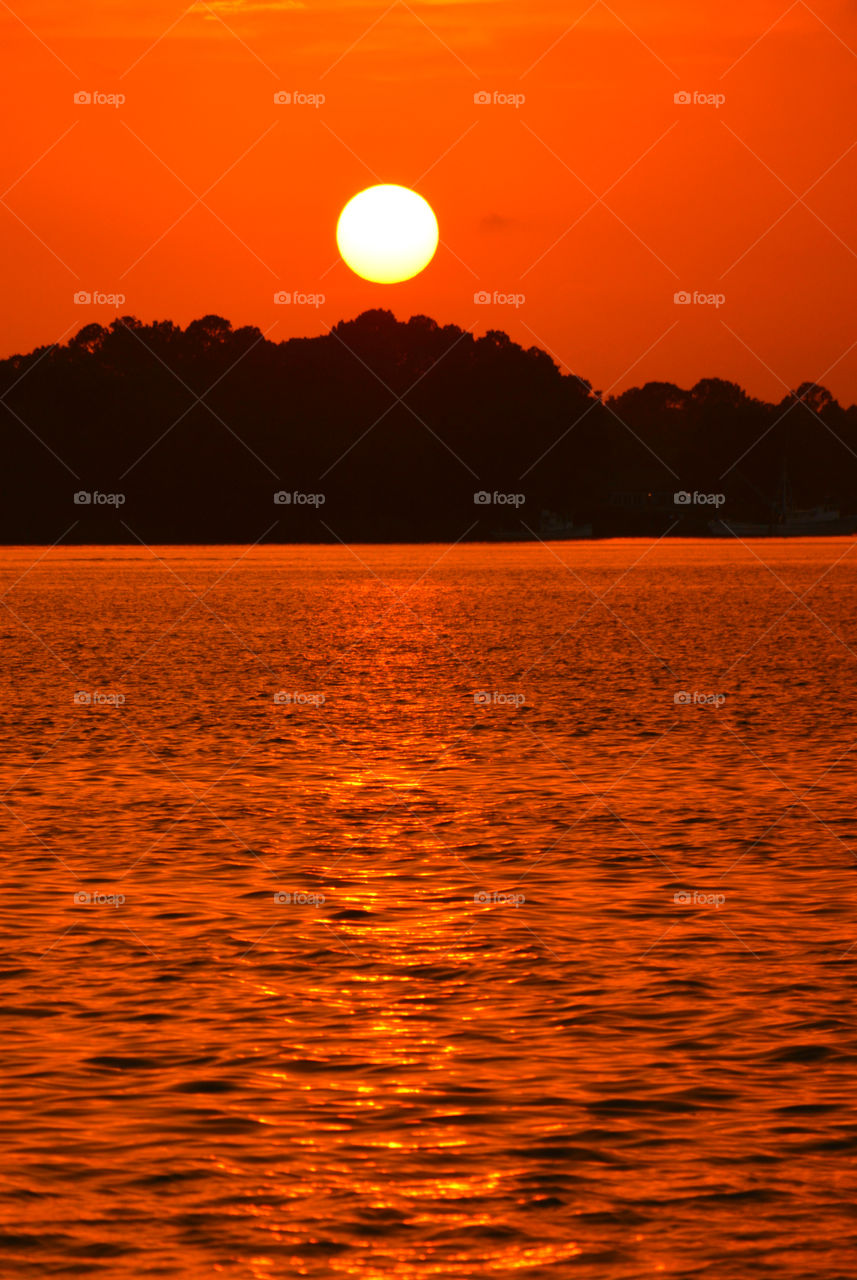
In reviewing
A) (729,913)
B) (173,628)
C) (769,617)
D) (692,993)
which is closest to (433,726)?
(729,913)

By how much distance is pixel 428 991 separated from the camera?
52.4 ft

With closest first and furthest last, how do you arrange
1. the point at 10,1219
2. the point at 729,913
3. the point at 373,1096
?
1. the point at 10,1219
2. the point at 373,1096
3. the point at 729,913

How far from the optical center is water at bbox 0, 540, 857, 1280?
35.7 ft

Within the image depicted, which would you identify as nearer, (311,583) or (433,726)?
(433,726)

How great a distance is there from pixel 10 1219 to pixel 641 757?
22197mm

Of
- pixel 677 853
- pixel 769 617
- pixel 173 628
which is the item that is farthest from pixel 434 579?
pixel 677 853

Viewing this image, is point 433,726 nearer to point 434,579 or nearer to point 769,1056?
point 769,1056

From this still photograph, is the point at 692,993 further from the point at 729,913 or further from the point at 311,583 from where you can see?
the point at 311,583

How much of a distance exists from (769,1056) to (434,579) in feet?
414

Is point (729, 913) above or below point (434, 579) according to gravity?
below

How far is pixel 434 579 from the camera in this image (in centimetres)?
14012

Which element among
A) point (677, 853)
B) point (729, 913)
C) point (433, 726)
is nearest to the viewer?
point (729, 913)

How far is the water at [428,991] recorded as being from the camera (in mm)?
10875

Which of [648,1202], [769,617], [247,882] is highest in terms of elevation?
[769,617]
